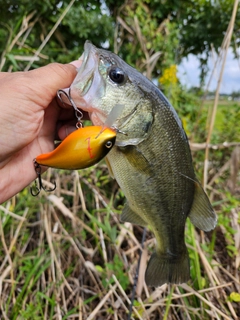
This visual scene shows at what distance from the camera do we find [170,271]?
1.26 m

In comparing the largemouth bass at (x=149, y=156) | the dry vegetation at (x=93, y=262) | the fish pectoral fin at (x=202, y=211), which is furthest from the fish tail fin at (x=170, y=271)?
A: the dry vegetation at (x=93, y=262)

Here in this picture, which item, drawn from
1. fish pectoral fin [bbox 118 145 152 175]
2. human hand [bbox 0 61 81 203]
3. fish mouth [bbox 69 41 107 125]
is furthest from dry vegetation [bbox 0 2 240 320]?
fish mouth [bbox 69 41 107 125]

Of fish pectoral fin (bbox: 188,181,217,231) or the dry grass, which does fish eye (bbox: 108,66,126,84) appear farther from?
the dry grass

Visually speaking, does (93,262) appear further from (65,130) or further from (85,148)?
(85,148)

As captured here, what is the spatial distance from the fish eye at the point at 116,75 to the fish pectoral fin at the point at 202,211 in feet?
1.44

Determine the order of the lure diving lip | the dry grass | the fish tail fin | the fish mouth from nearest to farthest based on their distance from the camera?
the lure diving lip
the fish mouth
the fish tail fin
the dry grass

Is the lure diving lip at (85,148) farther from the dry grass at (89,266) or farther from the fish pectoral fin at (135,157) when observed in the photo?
the dry grass at (89,266)

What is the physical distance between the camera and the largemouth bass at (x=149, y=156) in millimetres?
991

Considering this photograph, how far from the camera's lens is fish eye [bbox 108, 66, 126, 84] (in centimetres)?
100

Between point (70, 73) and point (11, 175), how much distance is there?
0.45 m

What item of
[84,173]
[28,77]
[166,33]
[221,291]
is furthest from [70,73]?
[166,33]

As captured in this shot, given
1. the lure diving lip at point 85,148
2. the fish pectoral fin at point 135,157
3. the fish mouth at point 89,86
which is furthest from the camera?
the fish pectoral fin at point 135,157

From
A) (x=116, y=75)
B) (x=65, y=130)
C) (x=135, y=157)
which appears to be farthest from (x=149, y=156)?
(x=65, y=130)

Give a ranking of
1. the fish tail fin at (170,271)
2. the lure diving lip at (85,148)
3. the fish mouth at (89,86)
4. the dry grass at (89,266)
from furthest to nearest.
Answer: the dry grass at (89,266)
the fish tail fin at (170,271)
the fish mouth at (89,86)
the lure diving lip at (85,148)
